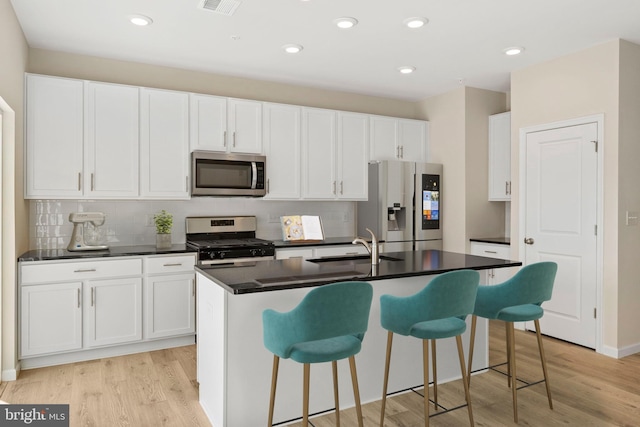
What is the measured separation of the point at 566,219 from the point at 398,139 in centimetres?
211

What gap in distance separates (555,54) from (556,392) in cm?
293

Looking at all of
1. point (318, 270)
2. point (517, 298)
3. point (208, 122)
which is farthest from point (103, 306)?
point (517, 298)

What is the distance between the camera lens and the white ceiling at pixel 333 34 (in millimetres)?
3154

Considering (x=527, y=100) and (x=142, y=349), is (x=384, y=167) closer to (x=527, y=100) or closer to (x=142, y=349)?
(x=527, y=100)

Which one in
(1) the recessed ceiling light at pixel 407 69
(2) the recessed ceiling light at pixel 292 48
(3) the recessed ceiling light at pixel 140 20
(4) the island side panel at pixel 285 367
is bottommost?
(4) the island side panel at pixel 285 367

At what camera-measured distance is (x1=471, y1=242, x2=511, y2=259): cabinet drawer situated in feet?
15.8

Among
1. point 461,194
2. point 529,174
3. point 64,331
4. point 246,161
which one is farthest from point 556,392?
point 64,331

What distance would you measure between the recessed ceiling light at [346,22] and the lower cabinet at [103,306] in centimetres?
235

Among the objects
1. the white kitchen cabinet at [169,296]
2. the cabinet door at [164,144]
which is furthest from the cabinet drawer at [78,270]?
the cabinet door at [164,144]

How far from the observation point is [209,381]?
2699 mm

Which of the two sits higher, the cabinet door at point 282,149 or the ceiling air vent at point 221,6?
the ceiling air vent at point 221,6

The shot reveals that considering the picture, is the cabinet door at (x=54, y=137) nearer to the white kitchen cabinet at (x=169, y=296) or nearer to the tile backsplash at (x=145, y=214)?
the tile backsplash at (x=145, y=214)

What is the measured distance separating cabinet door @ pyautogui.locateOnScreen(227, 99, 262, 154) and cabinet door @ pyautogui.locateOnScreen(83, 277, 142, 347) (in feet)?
5.36

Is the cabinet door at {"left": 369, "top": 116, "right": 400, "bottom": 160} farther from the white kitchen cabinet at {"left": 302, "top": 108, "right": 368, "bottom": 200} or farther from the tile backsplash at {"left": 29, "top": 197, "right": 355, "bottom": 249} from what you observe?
the tile backsplash at {"left": 29, "top": 197, "right": 355, "bottom": 249}
